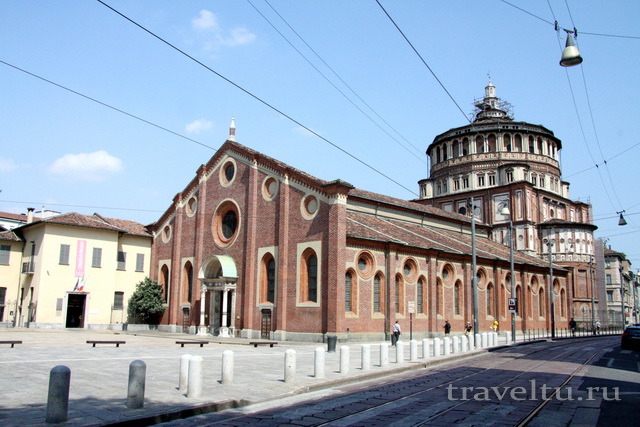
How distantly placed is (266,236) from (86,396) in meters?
24.7

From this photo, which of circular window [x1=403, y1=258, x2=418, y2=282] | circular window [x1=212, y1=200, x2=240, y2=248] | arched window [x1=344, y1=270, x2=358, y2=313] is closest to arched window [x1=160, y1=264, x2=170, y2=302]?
circular window [x1=212, y1=200, x2=240, y2=248]

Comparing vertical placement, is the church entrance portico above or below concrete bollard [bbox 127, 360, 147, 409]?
above

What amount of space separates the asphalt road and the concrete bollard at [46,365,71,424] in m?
1.86

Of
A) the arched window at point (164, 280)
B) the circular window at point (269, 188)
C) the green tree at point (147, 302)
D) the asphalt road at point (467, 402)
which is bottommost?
the asphalt road at point (467, 402)

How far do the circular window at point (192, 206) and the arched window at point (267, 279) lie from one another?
10.5 m

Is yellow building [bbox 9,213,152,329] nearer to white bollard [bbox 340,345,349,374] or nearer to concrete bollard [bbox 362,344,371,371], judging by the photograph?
concrete bollard [bbox 362,344,371,371]

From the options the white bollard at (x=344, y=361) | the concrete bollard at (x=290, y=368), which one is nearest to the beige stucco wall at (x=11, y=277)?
the white bollard at (x=344, y=361)

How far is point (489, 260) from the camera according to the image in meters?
44.1

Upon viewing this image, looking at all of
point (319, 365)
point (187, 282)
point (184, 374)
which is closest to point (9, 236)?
point (187, 282)

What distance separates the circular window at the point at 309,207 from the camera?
108ft

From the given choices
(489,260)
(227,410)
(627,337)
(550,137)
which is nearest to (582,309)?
(550,137)

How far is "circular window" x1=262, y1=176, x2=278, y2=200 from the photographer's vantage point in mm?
36000

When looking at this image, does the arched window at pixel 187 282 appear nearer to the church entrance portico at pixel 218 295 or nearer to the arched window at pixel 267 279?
the church entrance portico at pixel 218 295

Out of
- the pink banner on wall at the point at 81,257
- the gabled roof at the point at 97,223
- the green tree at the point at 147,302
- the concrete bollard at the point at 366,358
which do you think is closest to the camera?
the concrete bollard at the point at 366,358
